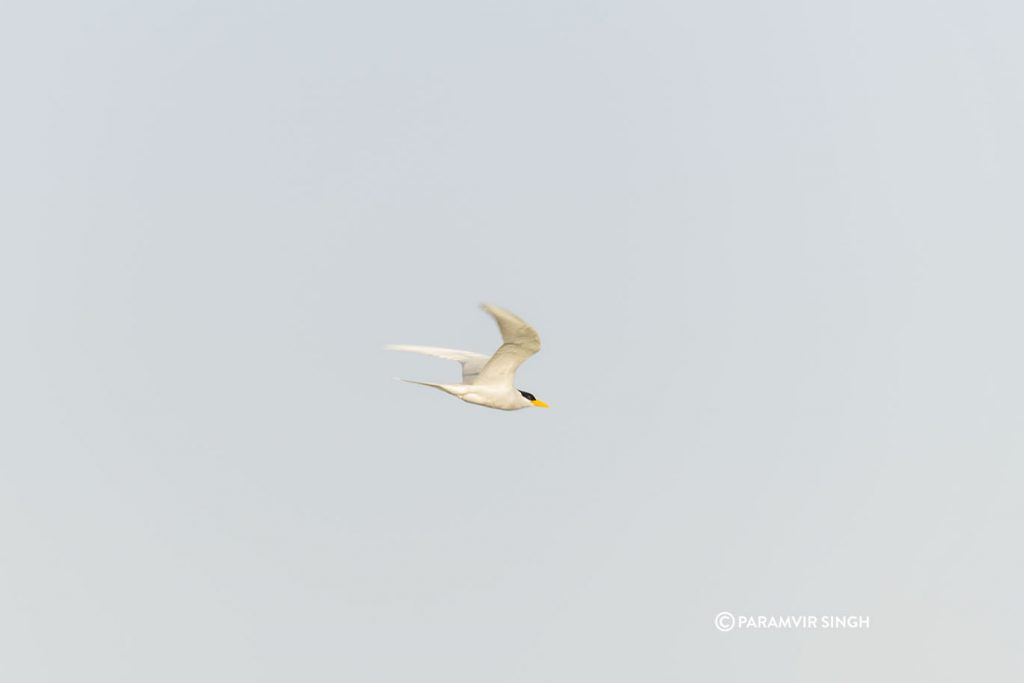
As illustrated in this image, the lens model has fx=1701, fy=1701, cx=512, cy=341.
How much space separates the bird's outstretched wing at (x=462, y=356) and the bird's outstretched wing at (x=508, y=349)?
1655 millimetres

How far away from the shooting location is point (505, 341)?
185ft

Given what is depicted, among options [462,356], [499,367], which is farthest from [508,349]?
[462,356]

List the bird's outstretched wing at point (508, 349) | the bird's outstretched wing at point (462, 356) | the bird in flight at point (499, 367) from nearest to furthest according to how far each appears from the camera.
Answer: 1. the bird's outstretched wing at point (508, 349)
2. the bird in flight at point (499, 367)
3. the bird's outstretched wing at point (462, 356)

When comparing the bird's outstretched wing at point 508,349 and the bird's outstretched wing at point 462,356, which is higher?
the bird's outstretched wing at point 462,356

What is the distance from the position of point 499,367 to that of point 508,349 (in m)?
1.71

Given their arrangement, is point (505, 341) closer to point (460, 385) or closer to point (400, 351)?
point (460, 385)

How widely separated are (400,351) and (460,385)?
590 cm

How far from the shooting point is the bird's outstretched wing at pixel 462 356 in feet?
203

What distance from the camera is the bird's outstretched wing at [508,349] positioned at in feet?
176

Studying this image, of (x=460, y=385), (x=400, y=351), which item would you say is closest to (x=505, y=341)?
(x=460, y=385)

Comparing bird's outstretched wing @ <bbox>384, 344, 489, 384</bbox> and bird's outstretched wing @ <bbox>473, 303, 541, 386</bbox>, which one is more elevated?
bird's outstretched wing @ <bbox>384, 344, 489, 384</bbox>

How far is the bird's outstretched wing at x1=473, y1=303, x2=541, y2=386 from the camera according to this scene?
53.7 meters

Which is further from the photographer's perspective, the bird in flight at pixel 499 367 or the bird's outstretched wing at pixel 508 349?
the bird in flight at pixel 499 367

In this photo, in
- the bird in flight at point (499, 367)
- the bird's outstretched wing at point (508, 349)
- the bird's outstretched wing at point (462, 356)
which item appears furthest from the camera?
the bird's outstretched wing at point (462, 356)
